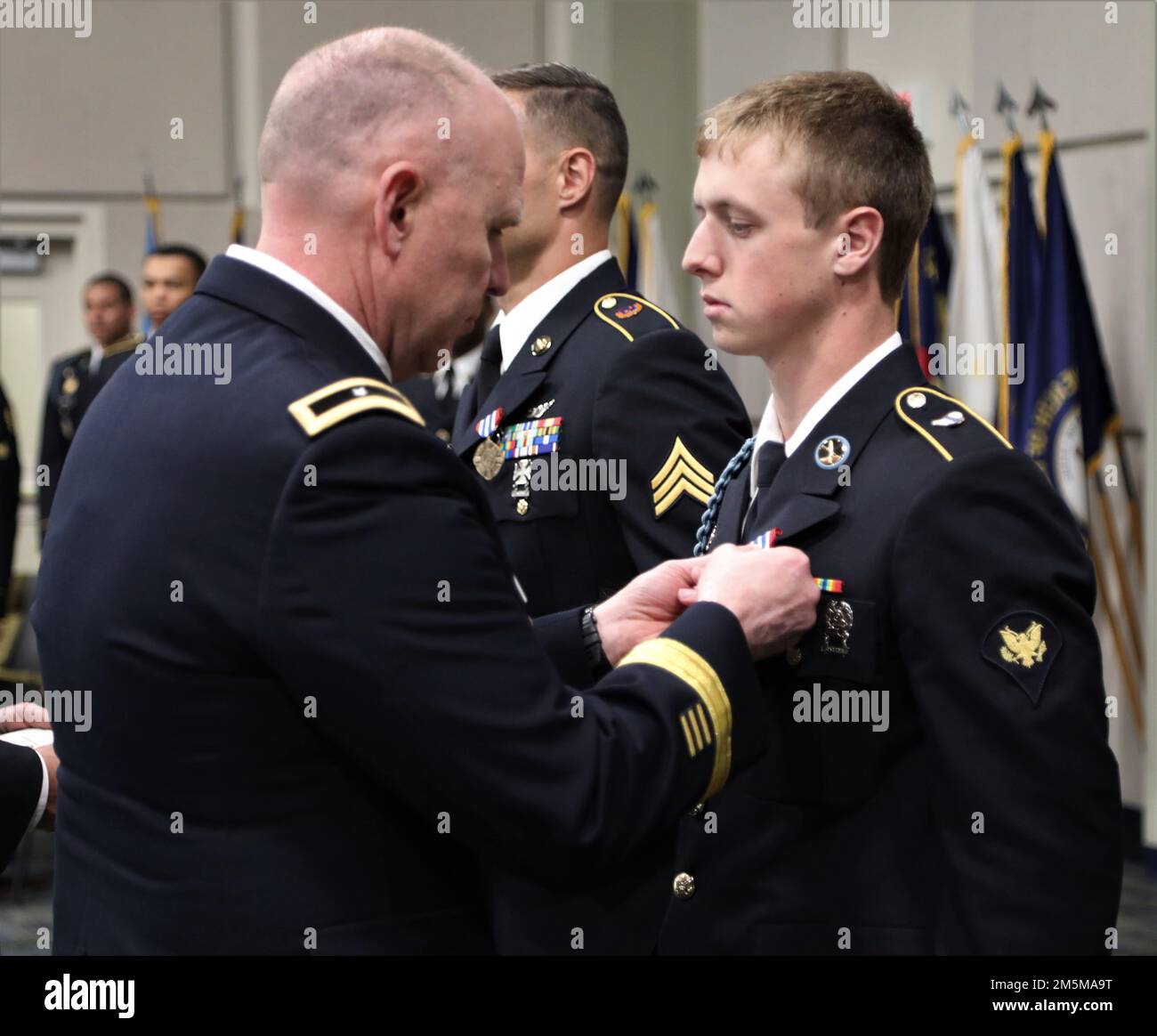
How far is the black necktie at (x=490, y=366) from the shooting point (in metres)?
2.35

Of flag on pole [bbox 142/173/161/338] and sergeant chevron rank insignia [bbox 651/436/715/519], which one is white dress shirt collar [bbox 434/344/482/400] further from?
sergeant chevron rank insignia [bbox 651/436/715/519]

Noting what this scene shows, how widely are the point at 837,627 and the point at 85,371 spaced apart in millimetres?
5780

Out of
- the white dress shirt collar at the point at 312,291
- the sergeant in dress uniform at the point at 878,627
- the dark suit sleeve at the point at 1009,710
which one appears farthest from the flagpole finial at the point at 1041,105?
the white dress shirt collar at the point at 312,291

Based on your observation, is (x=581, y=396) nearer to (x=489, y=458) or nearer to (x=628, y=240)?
(x=489, y=458)

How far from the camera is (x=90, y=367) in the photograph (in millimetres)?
6645

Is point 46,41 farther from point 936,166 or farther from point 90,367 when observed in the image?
point 936,166

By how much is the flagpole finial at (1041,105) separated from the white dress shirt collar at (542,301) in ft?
9.01

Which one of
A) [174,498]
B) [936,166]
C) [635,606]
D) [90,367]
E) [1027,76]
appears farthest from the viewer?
[90,367]

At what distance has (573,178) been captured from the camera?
223 cm

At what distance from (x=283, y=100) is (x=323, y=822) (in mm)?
597

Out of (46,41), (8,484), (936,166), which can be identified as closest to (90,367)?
(8,484)

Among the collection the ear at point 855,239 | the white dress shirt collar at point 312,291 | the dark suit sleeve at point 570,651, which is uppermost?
the ear at point 855,239

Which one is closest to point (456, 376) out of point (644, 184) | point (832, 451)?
point (644, 184)

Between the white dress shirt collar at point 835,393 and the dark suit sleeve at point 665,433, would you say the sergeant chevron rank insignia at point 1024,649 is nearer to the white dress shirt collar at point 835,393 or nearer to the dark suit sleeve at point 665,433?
the white dress shirt collar at point 835,393
